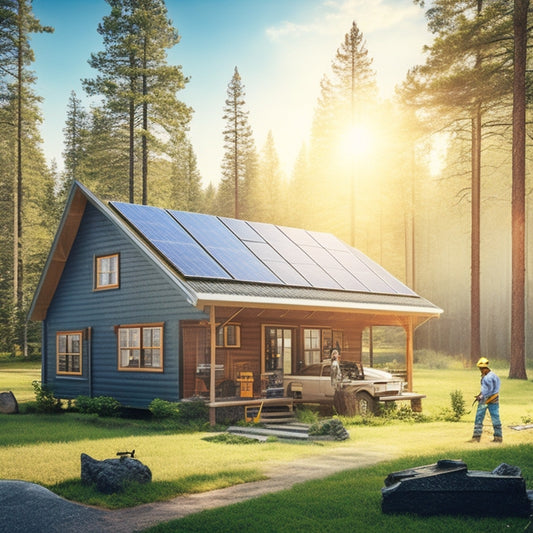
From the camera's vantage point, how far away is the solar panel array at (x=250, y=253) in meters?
20.3

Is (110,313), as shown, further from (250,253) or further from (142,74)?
(142,74)

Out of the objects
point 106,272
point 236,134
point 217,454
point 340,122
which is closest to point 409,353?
point 106,272

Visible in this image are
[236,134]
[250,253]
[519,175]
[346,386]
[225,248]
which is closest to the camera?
[346,386]

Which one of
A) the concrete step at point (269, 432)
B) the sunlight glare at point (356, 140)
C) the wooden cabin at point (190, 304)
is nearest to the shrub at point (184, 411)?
the wooden cabin at point (190, 304)

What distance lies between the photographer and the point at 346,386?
20.6 metres

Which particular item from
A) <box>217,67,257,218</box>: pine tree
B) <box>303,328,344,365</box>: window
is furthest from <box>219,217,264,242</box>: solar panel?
<box>217,67,257,218</box>: pine tree

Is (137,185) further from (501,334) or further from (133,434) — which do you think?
(133,434)

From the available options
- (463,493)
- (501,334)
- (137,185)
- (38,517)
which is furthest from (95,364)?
(501,334)

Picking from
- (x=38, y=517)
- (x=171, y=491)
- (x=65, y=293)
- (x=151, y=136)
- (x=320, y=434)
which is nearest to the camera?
(x=38, y=517)

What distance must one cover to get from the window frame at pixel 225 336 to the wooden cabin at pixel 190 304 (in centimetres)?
4

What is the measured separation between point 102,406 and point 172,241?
5377 mm

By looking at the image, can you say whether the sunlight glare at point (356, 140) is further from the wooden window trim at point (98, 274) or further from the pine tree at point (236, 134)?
the wooden window trim at point (98, 274)

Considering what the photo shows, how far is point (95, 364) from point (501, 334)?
142 feet

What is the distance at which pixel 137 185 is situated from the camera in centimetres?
5194
